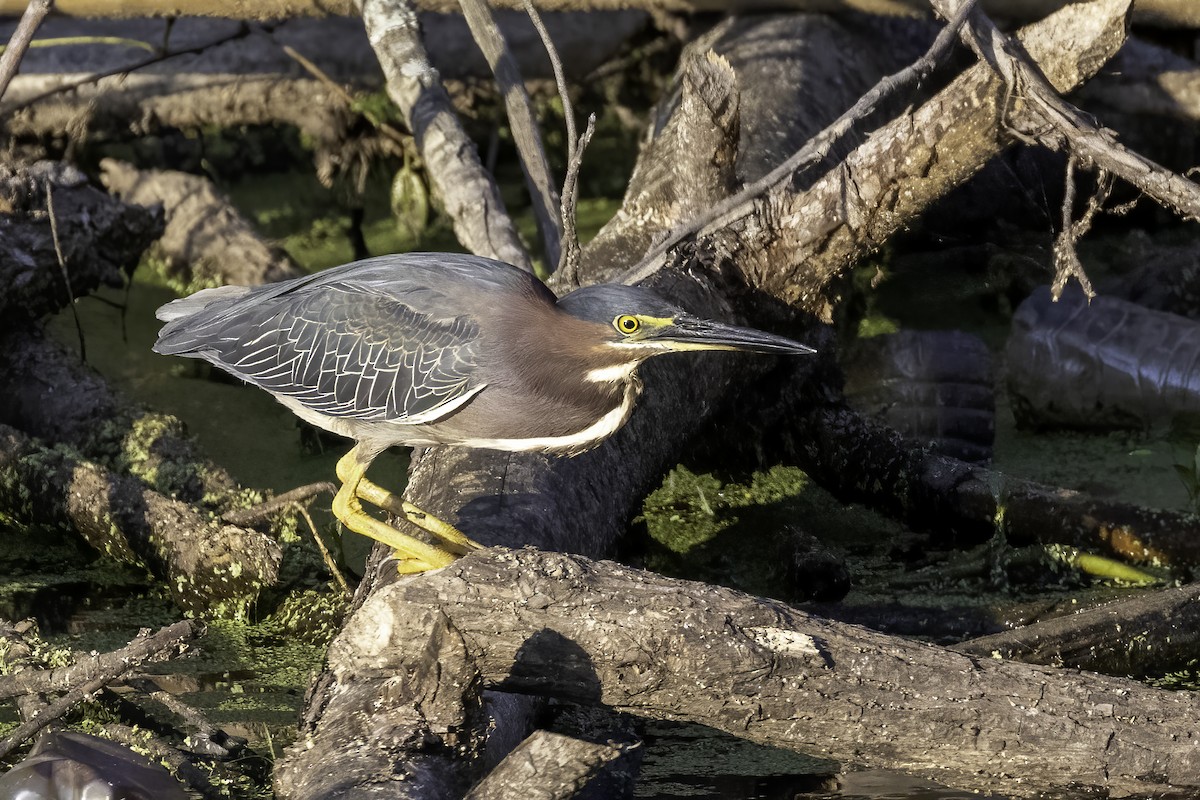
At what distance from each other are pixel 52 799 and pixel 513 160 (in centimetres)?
512

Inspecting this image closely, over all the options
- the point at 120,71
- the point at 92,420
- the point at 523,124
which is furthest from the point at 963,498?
the point at 120,71

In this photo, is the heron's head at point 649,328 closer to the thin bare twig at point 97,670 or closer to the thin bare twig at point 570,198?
the thin bare twig at point 570,198

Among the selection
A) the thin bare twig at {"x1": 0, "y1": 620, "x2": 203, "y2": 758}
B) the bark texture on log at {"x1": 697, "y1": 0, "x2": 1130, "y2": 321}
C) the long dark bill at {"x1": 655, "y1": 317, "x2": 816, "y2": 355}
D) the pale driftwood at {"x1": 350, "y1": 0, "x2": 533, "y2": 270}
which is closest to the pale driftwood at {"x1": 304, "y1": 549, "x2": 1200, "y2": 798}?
the thin bare twig at {"x1": 0, "y1": 620, "x2": 203, "y2": 758}

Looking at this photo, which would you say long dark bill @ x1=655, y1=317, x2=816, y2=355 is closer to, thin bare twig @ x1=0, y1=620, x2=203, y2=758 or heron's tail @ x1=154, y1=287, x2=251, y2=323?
thin bare twig @ x1=0, y1=620, x2=203, y2=758

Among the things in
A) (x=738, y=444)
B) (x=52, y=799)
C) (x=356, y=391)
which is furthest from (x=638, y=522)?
(x=52, y=799)

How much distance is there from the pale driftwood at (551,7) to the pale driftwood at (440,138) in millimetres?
382

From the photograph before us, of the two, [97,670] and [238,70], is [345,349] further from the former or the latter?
[238,70]

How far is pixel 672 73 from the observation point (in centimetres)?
675

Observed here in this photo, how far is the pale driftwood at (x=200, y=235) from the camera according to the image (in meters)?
5.56

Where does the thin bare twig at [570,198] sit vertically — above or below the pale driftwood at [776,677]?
above

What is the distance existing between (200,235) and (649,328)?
3.12m

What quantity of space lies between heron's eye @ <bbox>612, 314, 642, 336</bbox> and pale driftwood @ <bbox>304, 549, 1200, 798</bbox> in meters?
0.62

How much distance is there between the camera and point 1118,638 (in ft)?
11.9

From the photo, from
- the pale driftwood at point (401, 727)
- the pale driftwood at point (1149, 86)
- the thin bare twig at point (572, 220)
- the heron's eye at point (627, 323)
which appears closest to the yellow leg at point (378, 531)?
the pale driftwood at point (401, 727)
